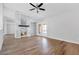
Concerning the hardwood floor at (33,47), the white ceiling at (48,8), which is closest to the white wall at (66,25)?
the white ceiling at (48,8)

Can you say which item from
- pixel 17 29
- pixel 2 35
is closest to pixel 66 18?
pixel 17 29

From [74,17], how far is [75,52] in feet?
2.29

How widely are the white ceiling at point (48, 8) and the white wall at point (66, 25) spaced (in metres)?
0.02

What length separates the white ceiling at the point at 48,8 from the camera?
1.53m

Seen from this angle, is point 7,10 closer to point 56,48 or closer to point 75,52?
point 56,48

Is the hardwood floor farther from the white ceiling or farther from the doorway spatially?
the white ceiling

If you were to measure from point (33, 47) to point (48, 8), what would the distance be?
85 centimetres

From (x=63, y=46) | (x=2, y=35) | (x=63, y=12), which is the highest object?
(x=63, y=12)

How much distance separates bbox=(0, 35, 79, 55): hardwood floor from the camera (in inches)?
59.4

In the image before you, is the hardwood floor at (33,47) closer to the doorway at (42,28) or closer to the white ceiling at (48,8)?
the doorway at (42,28)

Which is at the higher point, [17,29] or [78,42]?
[17,29]

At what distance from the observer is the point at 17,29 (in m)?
1.59

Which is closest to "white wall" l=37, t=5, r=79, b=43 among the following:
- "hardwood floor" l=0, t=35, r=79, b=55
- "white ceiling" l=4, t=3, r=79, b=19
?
"white ceiling" l=4, t=3, r=79, b=19

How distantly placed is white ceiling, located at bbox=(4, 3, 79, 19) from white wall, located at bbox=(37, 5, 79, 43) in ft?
0.07
